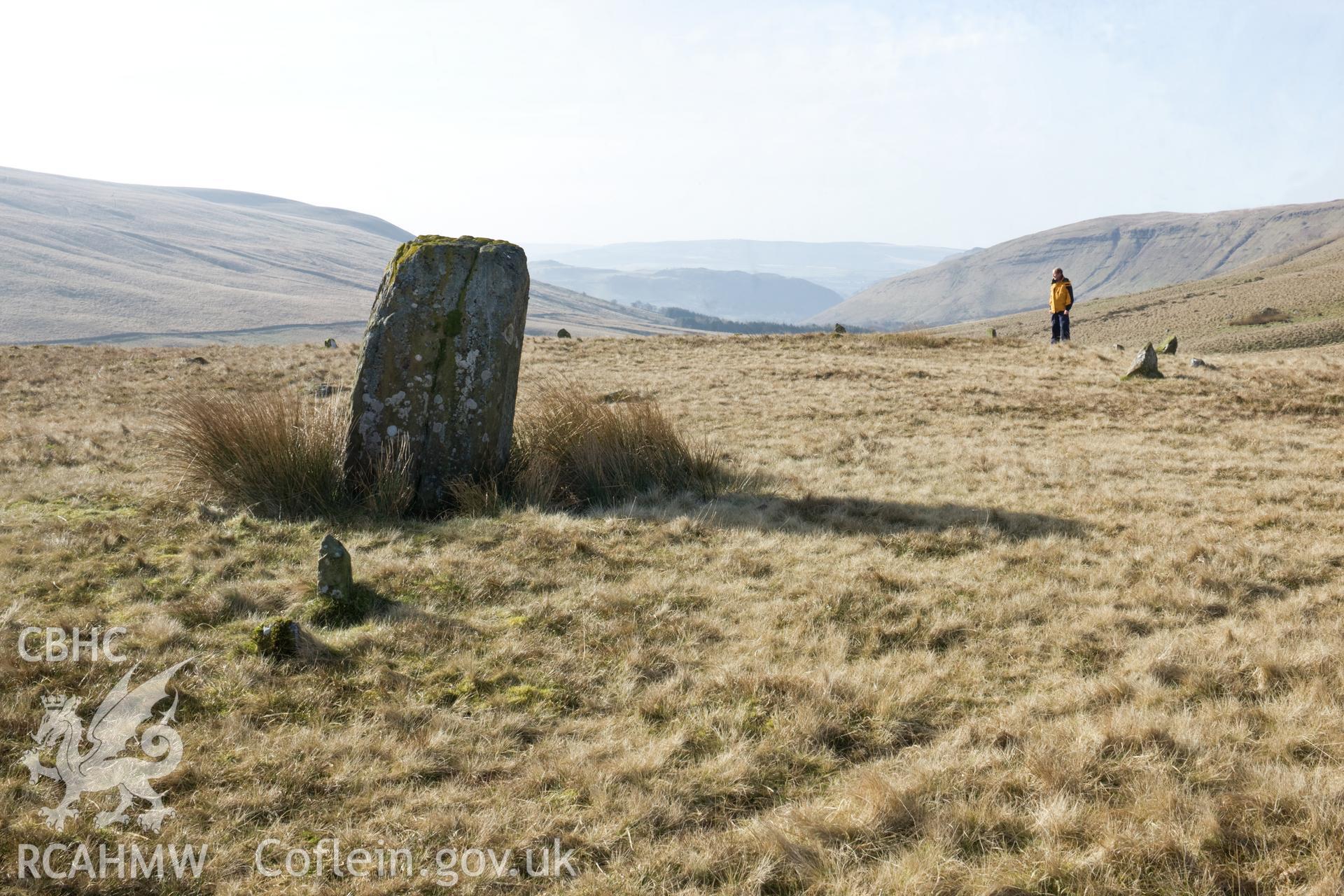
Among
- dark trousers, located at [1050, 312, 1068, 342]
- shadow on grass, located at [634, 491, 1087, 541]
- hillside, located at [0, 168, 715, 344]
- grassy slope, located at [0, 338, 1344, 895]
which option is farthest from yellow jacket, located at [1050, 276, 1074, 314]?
hillside, located at [0, 168, 715, 344]

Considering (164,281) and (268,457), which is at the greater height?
(164,281)

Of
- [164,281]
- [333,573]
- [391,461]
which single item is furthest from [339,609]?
[164,281]

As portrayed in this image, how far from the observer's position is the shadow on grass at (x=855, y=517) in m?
6.47

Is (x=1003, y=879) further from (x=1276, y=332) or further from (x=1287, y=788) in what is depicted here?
(x=1276, y=332)

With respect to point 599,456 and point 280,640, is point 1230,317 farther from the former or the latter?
point 280,640

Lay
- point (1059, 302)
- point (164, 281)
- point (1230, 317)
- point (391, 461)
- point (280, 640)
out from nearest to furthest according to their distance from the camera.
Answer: point (280, 640) < point (391, 461) < point (1059, 302) < point (1230, 317) < point (164, 281)

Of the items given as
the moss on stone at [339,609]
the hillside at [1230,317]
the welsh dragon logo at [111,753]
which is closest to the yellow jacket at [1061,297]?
the hillside at [1230,317]

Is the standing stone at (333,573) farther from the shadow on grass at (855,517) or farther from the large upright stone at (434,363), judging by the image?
the shadow on grass at (855,517)

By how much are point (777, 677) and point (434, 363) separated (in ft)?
14.0

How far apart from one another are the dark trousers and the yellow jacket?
4.8 inches

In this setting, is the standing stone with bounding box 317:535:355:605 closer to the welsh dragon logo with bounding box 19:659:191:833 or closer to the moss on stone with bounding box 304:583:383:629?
the moss on stone with bounding box 304:583:383:629

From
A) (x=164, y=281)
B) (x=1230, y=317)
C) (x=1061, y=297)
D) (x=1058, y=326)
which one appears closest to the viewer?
(x=1061, y=297)

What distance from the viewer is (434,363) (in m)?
6.80

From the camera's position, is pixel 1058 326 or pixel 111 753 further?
pixel 1058 326
